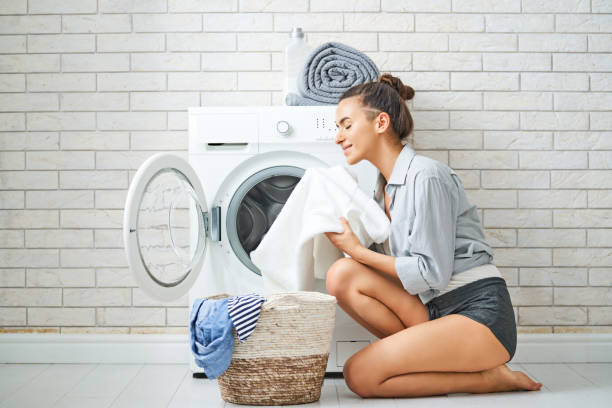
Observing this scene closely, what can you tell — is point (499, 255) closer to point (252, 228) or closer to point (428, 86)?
point (428, 86)

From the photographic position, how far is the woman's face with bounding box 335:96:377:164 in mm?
1962

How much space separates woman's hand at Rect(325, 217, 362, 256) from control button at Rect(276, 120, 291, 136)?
425mm

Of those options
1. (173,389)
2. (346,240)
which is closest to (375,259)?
(346,240)

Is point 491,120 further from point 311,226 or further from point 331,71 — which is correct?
point 311,226

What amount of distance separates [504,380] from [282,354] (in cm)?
75

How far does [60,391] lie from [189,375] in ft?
1.51

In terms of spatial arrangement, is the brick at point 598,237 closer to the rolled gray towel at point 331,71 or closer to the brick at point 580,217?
the brick at point 580,217

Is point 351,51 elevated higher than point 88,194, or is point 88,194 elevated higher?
point 351,51

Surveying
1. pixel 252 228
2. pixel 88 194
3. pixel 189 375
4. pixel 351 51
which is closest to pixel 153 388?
pixel 189 375

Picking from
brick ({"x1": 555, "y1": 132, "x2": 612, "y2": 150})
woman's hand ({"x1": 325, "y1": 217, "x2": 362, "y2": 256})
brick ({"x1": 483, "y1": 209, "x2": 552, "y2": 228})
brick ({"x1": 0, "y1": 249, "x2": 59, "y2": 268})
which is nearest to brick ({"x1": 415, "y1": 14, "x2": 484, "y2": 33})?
brick ({"x1": 555, "y1": 132, "x2": 612, "y2": 150})

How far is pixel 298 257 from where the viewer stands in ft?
6.55

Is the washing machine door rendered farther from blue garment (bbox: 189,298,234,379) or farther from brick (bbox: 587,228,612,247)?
brick (bbox: 587,228,612,247)

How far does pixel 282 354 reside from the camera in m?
1.80

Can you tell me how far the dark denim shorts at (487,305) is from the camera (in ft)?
6.08
